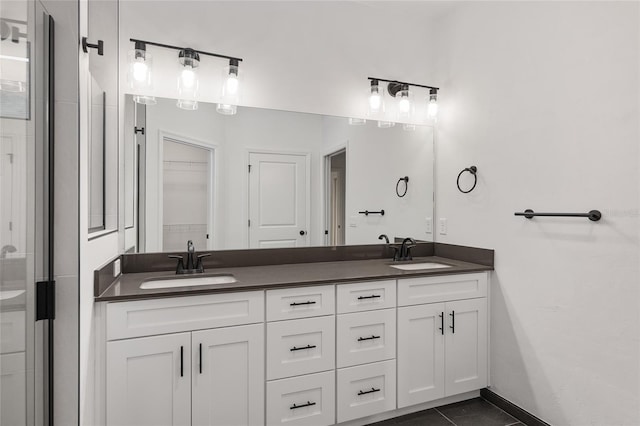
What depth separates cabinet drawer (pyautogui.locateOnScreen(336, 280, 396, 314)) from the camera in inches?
74.3

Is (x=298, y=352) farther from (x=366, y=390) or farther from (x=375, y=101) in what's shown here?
(x=375, y=101)

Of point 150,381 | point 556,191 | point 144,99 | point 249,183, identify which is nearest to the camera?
point 150,381

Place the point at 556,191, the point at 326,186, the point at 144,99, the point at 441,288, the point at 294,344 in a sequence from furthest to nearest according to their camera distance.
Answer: the point at 326,186
the point at 441,288
the point at 144,99
the point at 556,191
the point at 294,344

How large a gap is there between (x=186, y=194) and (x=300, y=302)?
0.97 m

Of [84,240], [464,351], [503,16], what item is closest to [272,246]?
[84,240]

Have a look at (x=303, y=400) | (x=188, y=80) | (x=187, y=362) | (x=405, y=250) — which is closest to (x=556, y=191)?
(x=405, y=250)

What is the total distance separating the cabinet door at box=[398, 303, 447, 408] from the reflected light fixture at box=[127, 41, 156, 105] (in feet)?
6.17

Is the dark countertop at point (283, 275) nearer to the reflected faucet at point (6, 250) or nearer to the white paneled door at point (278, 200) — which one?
the white paneled door at point (278, 200)

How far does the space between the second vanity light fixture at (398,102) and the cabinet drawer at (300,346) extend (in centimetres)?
151

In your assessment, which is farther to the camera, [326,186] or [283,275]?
[326,186]

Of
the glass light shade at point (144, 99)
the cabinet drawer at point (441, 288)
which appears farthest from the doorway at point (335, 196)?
the glass light shade at point (144, 99)

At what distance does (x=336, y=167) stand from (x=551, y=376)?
174 cm

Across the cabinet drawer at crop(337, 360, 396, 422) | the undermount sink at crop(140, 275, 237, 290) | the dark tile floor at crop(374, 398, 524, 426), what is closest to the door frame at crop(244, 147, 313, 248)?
the undermount sink at crop(140, 275, 237, 290)

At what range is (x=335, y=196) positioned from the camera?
8.36 ft
